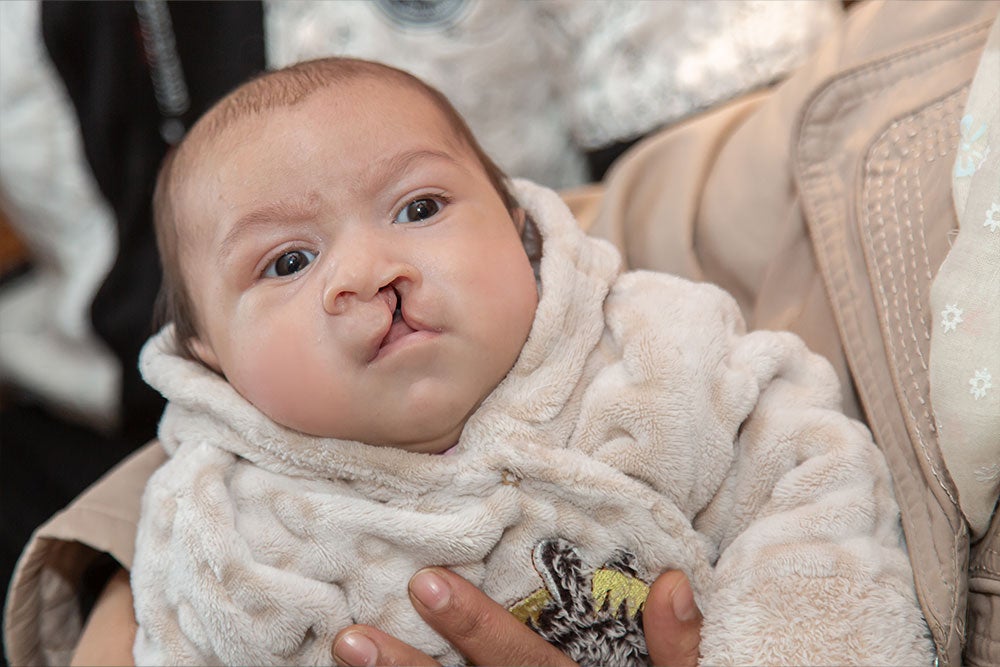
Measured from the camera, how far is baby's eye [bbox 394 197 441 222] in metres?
0.92

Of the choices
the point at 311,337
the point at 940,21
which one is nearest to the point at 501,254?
the point at 311,337

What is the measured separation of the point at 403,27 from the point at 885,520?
3.24ft

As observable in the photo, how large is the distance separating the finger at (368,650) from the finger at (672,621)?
223 mm

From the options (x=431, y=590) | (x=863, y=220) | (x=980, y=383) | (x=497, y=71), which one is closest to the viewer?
(x=980, y=383)

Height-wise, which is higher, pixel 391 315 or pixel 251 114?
pixel 251 114

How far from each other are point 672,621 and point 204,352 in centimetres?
56

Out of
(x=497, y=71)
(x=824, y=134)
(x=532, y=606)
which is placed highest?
(x=824, y=134)

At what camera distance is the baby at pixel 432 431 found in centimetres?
86

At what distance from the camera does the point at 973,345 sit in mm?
786

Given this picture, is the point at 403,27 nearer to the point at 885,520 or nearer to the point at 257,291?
the point at 257,291

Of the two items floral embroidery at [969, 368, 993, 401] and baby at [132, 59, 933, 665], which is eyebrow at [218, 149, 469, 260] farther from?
floral embroidery at [969, 368, 993, 401]

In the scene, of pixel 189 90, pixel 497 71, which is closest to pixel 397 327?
pixel 497 71

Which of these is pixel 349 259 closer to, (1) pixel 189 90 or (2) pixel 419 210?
(2) pixel 419 210

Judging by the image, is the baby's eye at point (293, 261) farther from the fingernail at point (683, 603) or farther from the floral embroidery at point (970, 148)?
the floral embroidery at point (970, 148)
